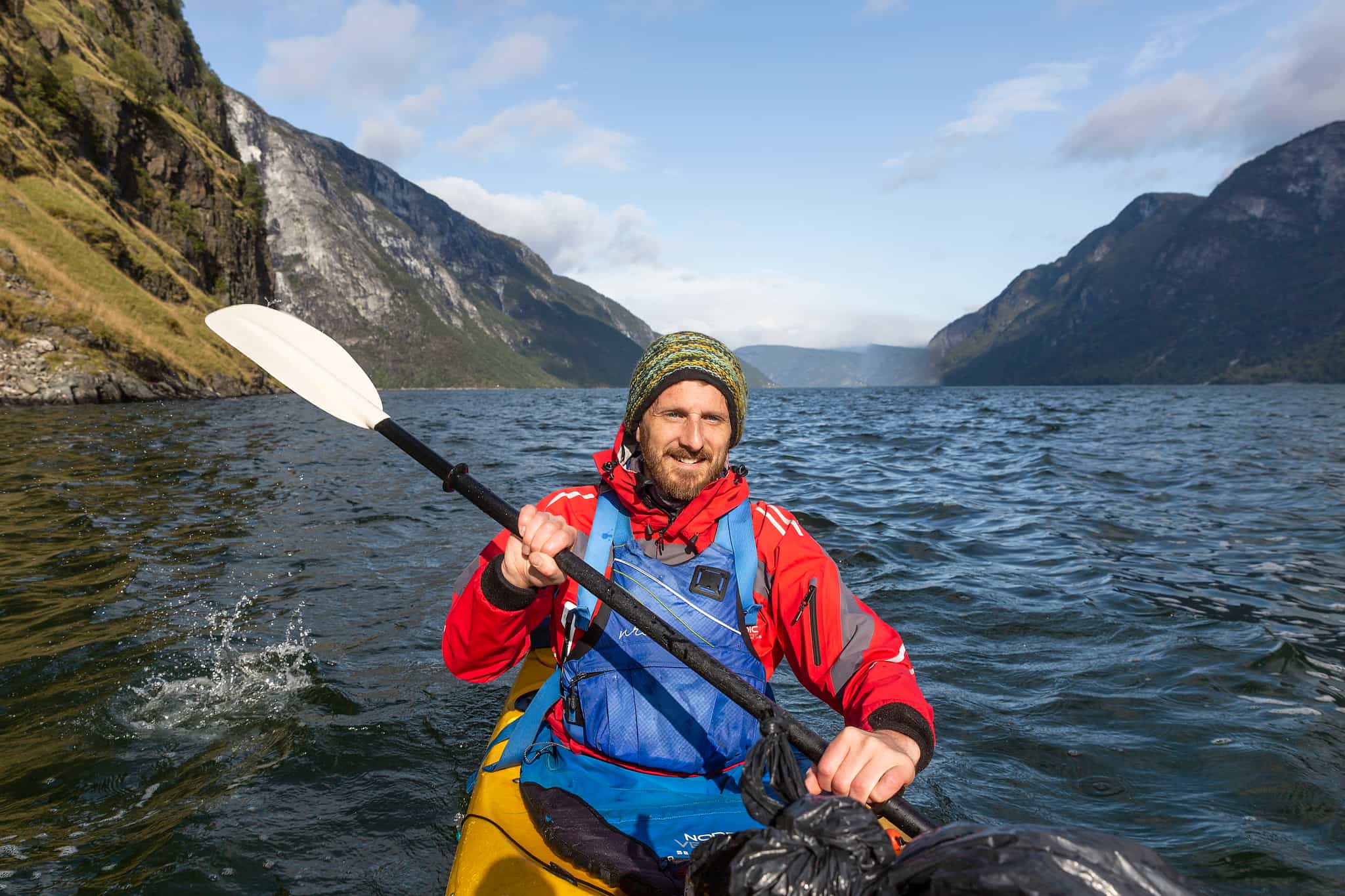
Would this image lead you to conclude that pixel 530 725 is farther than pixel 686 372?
No

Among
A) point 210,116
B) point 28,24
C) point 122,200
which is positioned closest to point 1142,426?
point 122,200

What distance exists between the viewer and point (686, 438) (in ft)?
10.9

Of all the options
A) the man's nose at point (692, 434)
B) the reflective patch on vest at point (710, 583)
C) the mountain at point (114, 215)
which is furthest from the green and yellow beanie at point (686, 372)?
the mountain at point (114, 215)

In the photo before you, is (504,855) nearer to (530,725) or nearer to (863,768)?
(530,725)

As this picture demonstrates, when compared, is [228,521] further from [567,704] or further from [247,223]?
[247,223]

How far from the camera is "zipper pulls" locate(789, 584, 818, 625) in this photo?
3104mm

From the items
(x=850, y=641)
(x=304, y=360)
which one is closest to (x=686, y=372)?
(x=850, y=641)

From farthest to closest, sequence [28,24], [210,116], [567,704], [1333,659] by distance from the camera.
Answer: [210,116] → [28,24] → [1333,659] → [567,704]

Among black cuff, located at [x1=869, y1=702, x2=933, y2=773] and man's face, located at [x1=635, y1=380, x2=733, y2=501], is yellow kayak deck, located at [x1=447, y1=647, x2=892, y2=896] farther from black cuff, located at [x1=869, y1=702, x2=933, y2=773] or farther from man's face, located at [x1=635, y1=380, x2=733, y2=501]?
man's face, located at [x1=635, y1=380, x2=733, y2=501]

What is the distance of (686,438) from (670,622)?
0.86 meters

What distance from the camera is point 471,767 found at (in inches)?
179

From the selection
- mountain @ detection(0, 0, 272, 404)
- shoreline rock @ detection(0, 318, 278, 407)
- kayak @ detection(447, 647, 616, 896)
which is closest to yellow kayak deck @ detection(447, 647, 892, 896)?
kayak @ detection(447, 647, 616, 896)

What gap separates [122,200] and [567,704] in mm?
56191

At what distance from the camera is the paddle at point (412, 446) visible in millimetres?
2295
